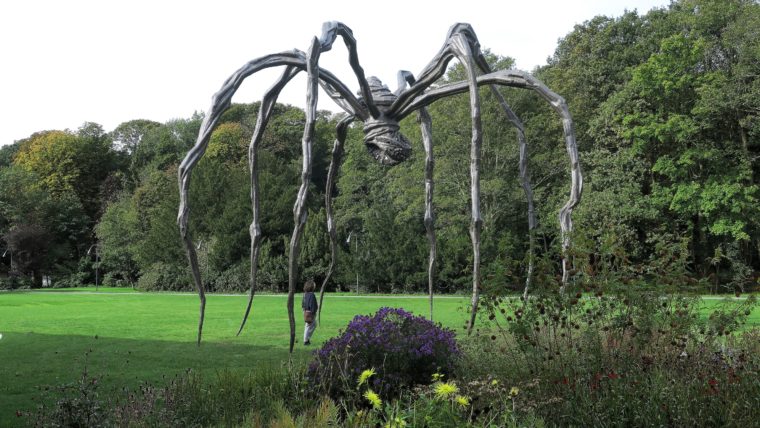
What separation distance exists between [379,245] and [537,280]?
91.6ft

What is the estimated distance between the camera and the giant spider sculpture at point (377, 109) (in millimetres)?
5098

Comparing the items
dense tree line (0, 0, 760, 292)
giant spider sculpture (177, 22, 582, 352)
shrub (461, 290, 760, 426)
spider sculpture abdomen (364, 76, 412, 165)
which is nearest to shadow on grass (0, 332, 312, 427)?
giant spider sculpture (177, 22, 582, 352)

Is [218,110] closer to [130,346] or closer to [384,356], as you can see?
[384,356]

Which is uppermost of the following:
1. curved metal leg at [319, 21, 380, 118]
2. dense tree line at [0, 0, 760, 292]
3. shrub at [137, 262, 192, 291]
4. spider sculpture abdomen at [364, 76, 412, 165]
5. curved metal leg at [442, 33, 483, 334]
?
dense tree line at [0, 0, 760, 292]

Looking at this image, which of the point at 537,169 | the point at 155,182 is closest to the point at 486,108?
the point at 537,169

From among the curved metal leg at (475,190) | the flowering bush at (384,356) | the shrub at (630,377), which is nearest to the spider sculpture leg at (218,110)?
the flowering bush at (384,356)

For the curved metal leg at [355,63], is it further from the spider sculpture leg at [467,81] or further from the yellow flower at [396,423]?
the yellow flower at [396,423]

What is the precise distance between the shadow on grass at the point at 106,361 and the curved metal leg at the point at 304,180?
1.73 meters

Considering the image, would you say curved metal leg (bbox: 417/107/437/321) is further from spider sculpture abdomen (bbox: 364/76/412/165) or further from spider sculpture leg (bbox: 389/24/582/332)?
spider sculpture leg (bbox: 389/24/582/332)

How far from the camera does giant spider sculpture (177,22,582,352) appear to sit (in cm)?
510

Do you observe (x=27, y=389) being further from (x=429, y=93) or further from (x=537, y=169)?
(x=537, y=169)

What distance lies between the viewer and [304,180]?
16.3 feet

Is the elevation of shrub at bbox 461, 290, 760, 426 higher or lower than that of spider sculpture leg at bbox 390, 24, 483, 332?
lower

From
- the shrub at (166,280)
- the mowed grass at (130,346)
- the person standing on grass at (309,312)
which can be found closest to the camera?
the mowed grass at (130,346)
